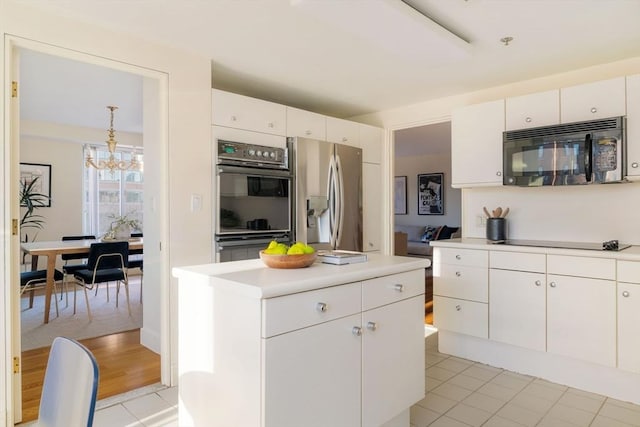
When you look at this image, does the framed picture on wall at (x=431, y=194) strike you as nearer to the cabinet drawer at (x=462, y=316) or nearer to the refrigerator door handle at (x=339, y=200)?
the refrigerator door handle at (x=339, y=200)

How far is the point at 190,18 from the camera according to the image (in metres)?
2.28

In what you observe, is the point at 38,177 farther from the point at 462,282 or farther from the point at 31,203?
the point at 462,282

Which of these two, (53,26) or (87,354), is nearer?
(87,354)

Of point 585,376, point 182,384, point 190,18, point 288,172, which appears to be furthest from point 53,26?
point 585,376

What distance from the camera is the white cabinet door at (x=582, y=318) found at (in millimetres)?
2428

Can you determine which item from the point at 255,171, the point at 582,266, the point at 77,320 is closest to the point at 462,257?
the point at 582,266

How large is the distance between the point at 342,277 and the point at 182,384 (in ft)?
2.79

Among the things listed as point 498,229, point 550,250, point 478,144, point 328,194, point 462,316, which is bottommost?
point 462,316

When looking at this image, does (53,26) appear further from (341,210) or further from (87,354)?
(341,210)

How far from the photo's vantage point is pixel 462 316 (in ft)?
10.1

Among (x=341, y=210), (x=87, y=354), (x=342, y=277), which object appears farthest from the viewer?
(x=341, y=210)

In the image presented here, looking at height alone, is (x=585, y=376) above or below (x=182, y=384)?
below

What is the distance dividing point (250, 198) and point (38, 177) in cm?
456
